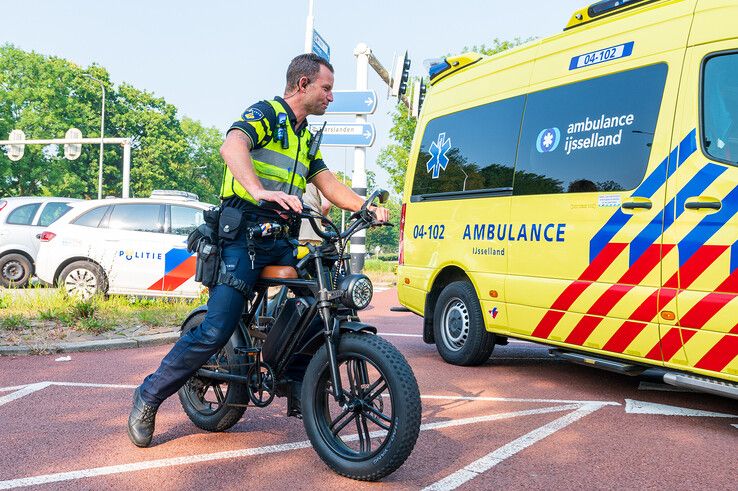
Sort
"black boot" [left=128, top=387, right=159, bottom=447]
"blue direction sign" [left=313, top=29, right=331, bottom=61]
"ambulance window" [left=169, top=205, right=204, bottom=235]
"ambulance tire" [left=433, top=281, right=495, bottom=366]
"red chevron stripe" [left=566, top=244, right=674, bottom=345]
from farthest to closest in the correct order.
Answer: "blue direction sign" [left=313, top=29, right=331, bottom=61] → "ambulance window" [left=169, top=205, right=204, bottom=235] → "ambulance tire" [left=433, top=281, right=495, bottom=366] → "red chevron stripe" [left=566, top=244, right=674, bottom=345] → "black boot" [left=128, top=387, right=159, bottom=447]

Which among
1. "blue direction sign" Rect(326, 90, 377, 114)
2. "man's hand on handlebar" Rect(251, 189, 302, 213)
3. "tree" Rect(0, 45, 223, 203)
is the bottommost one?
"man's hand on handlebar" Rect(251, 189, 302, 213)

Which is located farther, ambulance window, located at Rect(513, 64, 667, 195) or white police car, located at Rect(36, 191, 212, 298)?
white police car, located at Rect(36, 191, 212, 298)

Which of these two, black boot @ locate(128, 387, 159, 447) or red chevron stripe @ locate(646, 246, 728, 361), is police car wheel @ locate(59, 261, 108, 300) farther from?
red chevron stripe @ locate(646, 246, 728, 361)

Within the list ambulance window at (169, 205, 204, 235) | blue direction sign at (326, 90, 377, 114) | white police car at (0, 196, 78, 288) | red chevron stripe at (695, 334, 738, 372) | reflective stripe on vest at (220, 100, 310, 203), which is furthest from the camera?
blue direction sign at (326, 90, 377, 114)

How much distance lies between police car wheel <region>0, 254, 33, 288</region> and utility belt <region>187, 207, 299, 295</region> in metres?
11.2

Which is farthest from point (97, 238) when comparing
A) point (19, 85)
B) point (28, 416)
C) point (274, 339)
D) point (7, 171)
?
point (19, 85)

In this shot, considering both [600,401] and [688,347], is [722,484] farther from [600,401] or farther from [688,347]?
[600,401]

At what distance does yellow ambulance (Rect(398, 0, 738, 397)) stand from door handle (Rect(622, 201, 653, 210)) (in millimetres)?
14

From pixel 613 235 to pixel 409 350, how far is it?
3031 millimetres

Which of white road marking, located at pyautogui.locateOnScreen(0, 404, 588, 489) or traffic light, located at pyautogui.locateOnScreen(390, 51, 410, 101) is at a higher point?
traffic light, located at pyautogui.locateOnScreen(390, 51, 410, 101)

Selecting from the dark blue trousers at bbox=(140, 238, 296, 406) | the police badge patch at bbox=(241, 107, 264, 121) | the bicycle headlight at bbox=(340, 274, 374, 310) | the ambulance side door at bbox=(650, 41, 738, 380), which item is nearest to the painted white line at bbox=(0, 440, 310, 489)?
the dark blue trousers at bbox=(140, 238, 296, 406)

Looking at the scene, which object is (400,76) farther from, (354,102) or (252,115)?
(252,115)

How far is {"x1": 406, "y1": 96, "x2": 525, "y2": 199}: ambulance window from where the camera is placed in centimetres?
602

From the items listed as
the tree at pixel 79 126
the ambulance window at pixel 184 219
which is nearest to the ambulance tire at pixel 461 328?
the ambulance window at pixel 184 219
